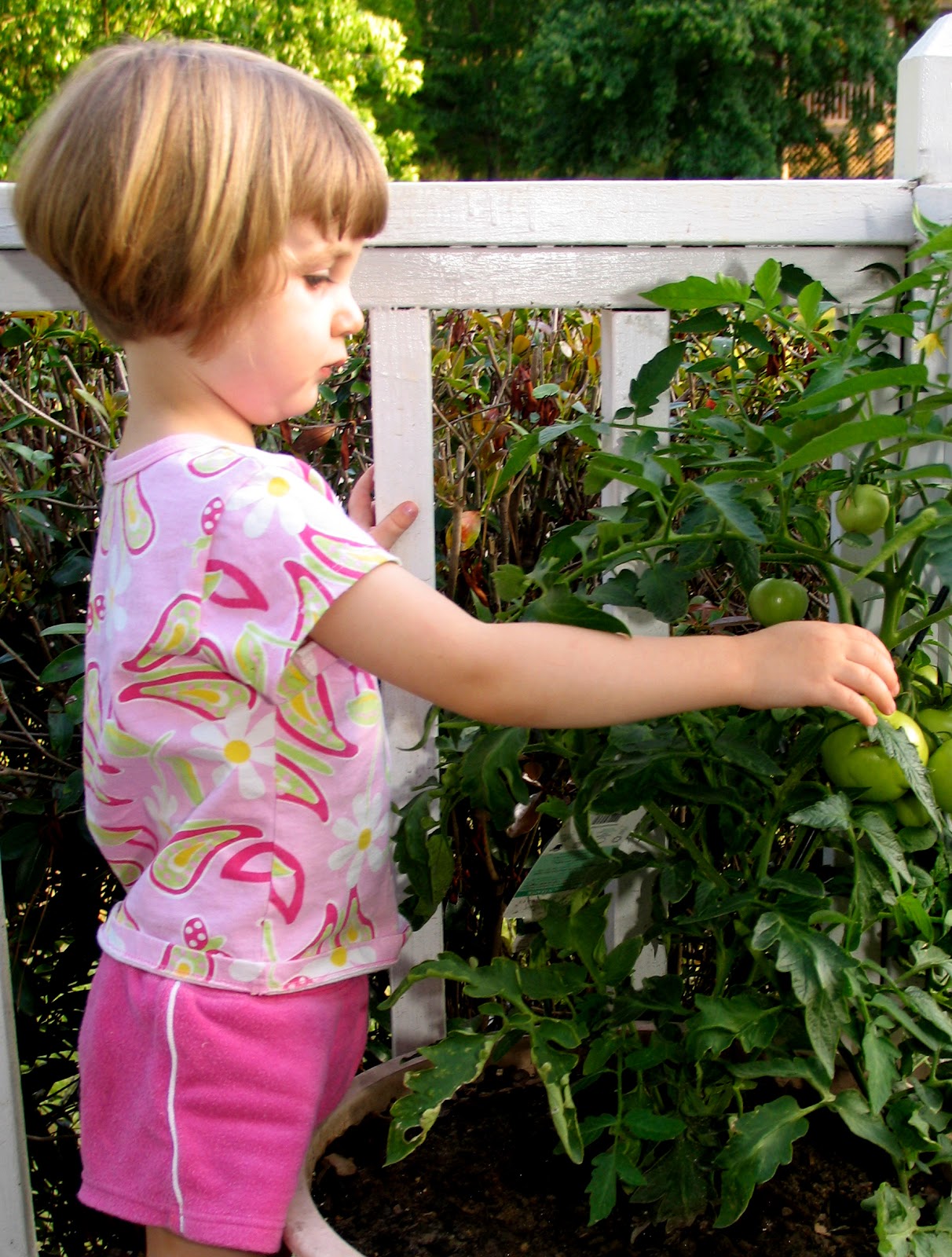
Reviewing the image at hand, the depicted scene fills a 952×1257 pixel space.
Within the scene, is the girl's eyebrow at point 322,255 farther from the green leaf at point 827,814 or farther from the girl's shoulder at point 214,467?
the green leaf at point 827,814

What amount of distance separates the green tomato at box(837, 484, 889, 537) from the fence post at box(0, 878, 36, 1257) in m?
0.98

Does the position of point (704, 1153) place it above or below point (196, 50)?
below

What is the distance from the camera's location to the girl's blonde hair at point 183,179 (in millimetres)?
1030

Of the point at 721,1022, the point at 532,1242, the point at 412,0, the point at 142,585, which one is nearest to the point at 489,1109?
the point at 532,1242

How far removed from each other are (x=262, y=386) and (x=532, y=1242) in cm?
86

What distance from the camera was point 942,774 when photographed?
104 centimetres

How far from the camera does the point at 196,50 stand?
3.56ft

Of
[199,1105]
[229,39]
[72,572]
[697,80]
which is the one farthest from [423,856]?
[697,80]

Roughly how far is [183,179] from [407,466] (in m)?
0.43

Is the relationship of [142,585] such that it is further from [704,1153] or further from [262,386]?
[704,1153]

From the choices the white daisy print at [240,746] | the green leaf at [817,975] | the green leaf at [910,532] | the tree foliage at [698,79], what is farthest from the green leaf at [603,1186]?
the tree foliage at [698,79]

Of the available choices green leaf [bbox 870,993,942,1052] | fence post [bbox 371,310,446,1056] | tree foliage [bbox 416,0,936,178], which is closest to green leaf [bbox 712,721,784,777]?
green leaf [bbox 870,993,942,1052]

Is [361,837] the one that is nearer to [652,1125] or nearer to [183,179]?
[652,1125]

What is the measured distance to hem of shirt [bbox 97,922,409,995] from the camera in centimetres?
112
